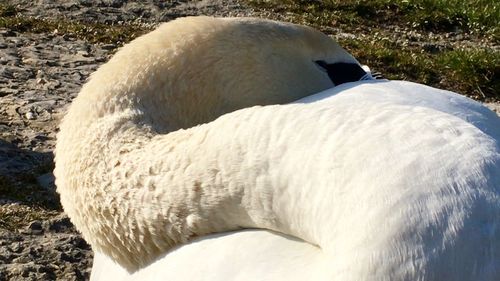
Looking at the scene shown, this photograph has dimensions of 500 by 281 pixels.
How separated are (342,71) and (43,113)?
9.76 ft

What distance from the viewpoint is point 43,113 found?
6.53 metres

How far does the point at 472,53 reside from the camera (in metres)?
7.72

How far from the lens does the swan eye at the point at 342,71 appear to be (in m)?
3.92

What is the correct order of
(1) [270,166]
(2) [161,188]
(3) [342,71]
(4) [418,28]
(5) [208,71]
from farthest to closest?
(4) [418,28] < (3) [342,71] < (5) [208,71] < (2) [161,188] < (1) [270,166]

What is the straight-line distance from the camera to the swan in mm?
2441

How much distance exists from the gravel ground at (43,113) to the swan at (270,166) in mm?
1180

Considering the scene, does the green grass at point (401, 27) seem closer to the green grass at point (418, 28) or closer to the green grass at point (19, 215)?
the green grass at point (418, 28)

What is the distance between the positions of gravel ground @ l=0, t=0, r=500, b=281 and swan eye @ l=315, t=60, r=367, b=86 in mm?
1538

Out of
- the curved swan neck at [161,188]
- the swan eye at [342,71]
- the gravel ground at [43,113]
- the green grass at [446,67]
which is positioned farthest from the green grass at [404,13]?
the curved swan neck at [161,188]

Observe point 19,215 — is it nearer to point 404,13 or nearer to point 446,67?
point 446,67

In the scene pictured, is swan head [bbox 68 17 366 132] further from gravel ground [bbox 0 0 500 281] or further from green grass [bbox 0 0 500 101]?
green grass [bbox 0 0 500 101]

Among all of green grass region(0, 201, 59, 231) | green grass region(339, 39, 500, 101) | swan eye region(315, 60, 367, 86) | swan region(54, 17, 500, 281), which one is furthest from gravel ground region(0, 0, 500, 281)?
swan eye region(315, 60, 367, 86)

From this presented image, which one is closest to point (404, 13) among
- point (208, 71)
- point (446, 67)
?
point (446, 67)

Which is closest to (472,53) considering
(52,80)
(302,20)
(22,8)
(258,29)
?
(302,20)
